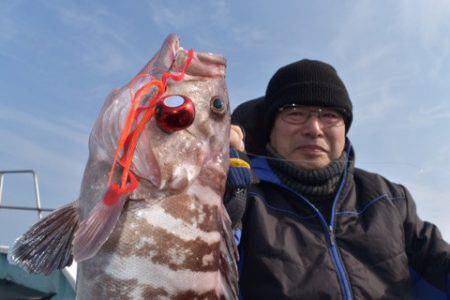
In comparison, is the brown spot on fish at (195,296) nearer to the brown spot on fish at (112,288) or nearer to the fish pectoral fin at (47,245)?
the brown spot on fish at (112,288)

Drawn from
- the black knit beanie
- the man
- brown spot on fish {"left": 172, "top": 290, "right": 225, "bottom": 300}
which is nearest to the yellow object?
the man

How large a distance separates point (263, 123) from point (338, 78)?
3.32 feet

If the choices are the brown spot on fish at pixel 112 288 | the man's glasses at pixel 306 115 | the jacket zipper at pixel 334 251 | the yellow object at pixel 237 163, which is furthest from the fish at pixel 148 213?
the man's glasses at pixel 306 115

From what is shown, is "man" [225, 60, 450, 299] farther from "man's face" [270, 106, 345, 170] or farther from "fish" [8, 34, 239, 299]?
"fish" [8, 34, 239, 299]

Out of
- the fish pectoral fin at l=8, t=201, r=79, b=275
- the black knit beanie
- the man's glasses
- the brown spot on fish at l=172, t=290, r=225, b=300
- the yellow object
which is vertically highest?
the black knit beanie

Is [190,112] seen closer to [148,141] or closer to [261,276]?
[148,141]

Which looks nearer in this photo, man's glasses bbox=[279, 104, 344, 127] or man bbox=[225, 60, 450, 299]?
man bbox=[225, 60, 450, 299]

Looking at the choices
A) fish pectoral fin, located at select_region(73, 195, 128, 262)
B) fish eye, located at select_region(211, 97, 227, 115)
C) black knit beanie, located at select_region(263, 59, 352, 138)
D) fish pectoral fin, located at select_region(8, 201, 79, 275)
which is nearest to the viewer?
fish pectoral fin, located at select_region(73, 195, 128, 262)

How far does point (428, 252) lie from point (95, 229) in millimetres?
3173

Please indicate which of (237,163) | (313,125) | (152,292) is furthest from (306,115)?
(152,292)

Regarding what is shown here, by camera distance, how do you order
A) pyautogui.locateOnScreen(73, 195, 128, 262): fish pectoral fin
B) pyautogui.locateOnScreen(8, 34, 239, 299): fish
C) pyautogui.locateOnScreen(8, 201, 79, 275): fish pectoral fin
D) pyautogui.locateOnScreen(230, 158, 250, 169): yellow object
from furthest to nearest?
pyautogui.locateOnScreen(230, 158, 250, 169): yellow object < pyautogui.locateOnScreen(8, 201, 79, 275): fish pectoral fin < pyautogui.locateOnScreen(8, 34, 239, 299): fish < pyautogui.locateOnScreen(73, 195, 128, 262): fish pectoral fin

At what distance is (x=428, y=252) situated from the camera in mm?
3881

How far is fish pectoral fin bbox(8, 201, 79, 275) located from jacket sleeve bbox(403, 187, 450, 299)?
122 inches

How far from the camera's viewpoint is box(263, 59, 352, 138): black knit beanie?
14.2ft
